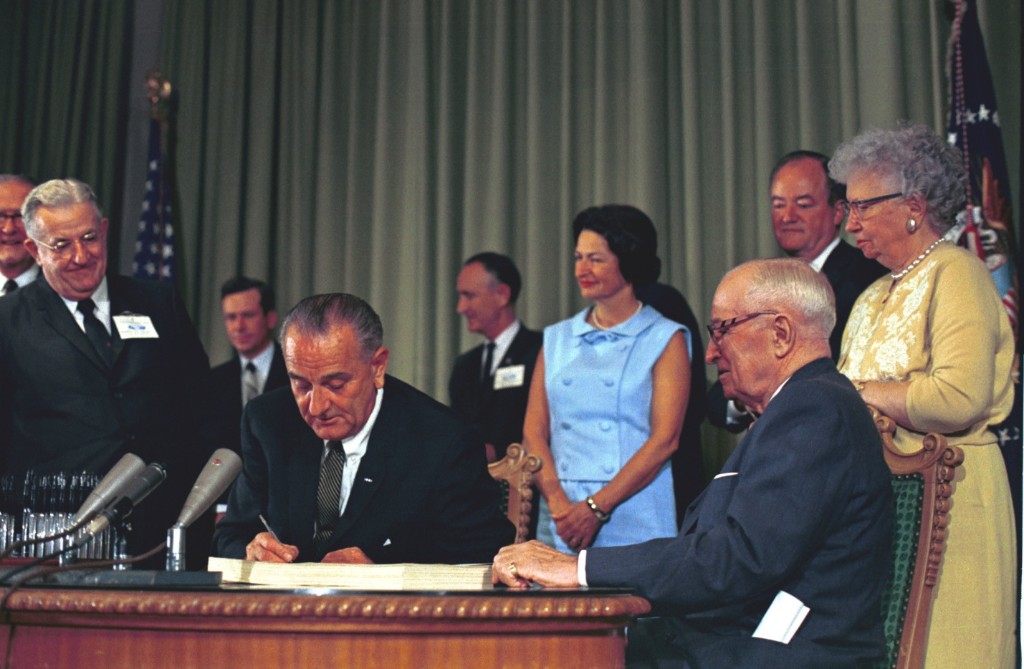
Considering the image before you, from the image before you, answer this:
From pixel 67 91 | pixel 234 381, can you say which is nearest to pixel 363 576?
pixel 234 381

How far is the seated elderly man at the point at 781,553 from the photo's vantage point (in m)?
2.12

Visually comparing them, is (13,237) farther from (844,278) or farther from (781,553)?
(781,553)

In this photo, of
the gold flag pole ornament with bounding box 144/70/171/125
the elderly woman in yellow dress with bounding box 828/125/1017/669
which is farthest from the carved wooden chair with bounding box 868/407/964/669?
the gold flag pole ornament with bounding box 144/70/171/125

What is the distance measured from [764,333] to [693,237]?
354cm

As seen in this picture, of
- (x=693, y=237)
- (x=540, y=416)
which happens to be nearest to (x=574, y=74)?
(x=693, y=237)

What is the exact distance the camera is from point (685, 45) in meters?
6.03

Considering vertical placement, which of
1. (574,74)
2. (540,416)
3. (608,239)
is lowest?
(540,416)

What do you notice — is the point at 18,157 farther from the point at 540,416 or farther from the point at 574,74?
the point at 540,416

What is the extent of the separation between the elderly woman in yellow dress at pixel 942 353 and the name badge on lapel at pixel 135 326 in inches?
83.6

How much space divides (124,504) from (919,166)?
2.18 m

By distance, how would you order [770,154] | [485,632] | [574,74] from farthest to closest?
[574,74]
[770,154]
[485,632]

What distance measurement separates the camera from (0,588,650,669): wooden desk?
5.67ft

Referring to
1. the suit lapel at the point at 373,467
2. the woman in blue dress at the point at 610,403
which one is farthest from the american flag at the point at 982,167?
the suit lapel at the point at 373,467

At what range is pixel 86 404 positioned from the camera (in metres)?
3.80
